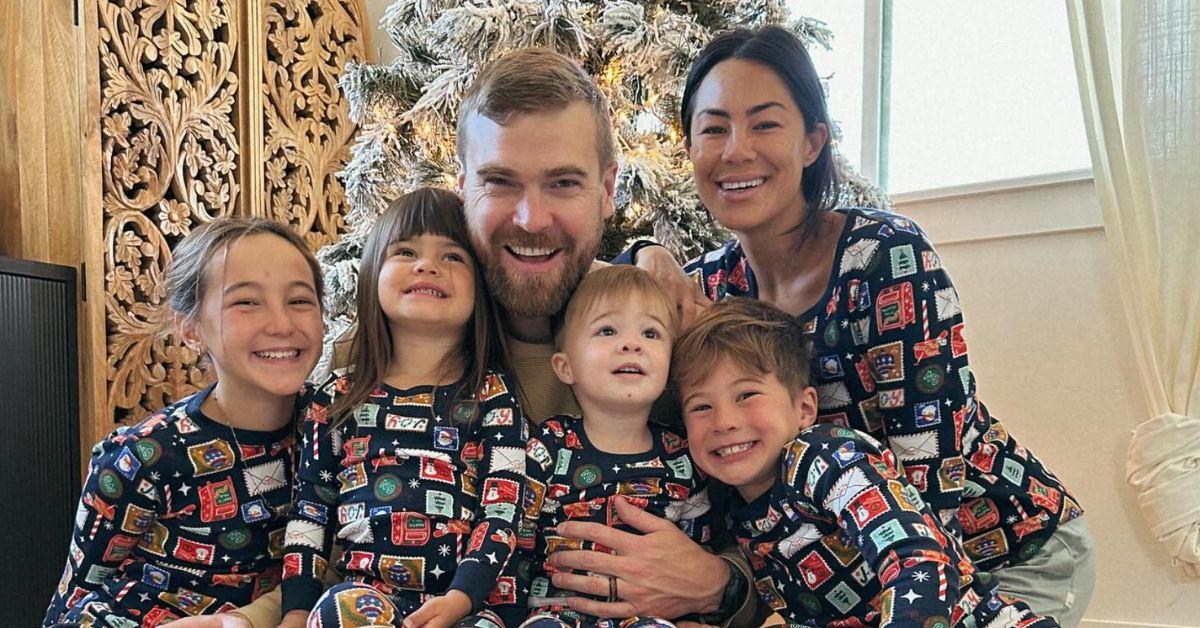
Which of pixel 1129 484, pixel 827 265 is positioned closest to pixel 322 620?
pixel 827 265

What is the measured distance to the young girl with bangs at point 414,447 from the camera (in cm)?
149

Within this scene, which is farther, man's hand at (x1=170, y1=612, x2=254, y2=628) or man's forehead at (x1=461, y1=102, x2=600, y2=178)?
man's forehead at (x1=461, y1=102, x2=600, y2=178)

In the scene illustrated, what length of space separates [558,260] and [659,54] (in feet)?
3.28

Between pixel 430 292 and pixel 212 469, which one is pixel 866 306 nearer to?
pixel 430 292

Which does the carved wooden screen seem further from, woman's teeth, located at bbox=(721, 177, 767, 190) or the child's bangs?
woman's teeth, located at bbox=(721, 177, 767, 190)

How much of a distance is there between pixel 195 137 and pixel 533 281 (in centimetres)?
195

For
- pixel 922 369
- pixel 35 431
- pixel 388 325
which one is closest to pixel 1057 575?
pixel 922 369

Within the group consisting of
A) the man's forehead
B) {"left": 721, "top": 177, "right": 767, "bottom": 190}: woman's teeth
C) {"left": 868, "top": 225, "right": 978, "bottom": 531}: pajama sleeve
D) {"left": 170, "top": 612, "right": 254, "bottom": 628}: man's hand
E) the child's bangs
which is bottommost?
{"left": 170, "top": 612, "right": 254, "bottom": 628}: man's hand

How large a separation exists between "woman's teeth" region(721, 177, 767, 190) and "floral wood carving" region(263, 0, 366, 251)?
2087 millimetres

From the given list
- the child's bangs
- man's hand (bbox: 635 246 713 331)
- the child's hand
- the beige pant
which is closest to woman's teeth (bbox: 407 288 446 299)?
the child's bangs

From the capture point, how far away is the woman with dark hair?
1.56 metres

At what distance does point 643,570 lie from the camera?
1.50m

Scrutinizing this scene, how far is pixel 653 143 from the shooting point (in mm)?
2668

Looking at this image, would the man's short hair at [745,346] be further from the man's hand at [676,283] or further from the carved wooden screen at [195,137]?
the carved wooden screen at [195,137]
